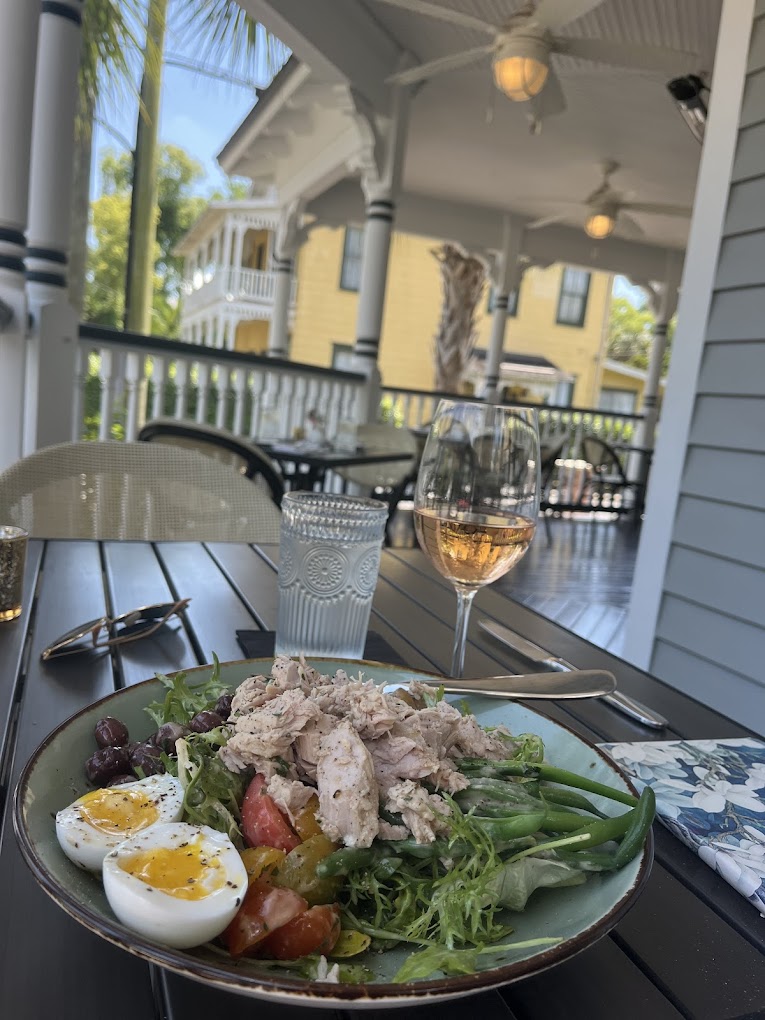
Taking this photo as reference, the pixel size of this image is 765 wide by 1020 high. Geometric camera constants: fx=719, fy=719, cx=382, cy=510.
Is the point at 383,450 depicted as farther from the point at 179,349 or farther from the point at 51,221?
the point at 51,221

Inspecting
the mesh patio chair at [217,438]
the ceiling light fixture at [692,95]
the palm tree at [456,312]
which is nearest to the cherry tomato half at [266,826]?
the mesh patio chair at [217,438]

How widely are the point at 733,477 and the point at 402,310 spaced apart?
13.5 meters

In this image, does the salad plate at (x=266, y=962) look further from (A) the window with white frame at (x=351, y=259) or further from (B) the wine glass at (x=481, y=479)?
(A) the window with white frame at (x=351, y=259)

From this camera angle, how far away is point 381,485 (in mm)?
5574

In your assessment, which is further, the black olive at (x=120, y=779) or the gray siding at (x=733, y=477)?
the gray siding at (x=733, y=477)

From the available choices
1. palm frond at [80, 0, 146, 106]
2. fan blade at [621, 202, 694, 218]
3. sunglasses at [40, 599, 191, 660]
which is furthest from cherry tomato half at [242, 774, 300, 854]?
fan blade at [621, 202, 694, 218]

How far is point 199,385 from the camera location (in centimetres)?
472

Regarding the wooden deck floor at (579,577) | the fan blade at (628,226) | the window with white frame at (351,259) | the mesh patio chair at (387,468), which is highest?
the window with white frame at (351,259)

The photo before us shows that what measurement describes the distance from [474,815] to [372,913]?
0.28 ft

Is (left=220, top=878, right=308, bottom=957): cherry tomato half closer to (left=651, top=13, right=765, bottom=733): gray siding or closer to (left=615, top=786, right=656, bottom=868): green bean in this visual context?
(left=615, top=786, right=656, bottom=868): green bean

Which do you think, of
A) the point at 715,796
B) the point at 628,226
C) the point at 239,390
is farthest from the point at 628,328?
the point at 715,796

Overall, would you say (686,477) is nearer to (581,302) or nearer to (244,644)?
(244,644)

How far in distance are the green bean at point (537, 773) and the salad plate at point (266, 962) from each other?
2 cm

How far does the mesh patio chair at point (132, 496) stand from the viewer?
1.60 m
